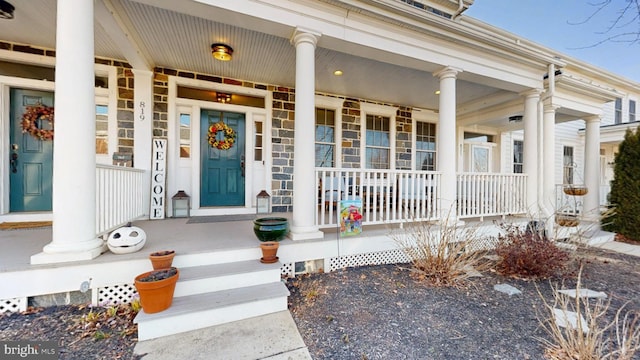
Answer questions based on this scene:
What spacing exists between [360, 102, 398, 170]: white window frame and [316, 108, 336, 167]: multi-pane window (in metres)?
0.67

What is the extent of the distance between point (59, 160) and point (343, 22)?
3121mm

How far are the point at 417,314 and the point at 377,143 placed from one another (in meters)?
4.39

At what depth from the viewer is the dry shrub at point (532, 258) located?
9.68 ft

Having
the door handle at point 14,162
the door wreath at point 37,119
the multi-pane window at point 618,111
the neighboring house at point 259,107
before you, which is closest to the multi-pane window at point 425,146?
the neighboring house at point 259,107

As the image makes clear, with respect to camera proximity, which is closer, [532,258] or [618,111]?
[532,258]

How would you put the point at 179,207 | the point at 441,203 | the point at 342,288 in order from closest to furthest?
1. the point at 342,288
2. the point at 441,203
3. the point at 179,207

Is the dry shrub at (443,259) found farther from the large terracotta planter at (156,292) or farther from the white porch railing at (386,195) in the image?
the large terracotta planter at (156,292)

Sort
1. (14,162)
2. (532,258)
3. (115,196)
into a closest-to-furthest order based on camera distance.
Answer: (115,196) → (532,258) → (14,162)

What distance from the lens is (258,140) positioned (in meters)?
4.93

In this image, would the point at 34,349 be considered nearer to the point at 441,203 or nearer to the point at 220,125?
the point at 220,125

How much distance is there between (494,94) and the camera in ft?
16.9

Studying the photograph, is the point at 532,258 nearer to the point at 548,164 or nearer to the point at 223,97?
the point at 548,164

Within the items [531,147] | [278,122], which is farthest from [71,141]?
[531,147]

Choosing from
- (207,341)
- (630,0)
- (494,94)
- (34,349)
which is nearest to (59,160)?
(34,349)
